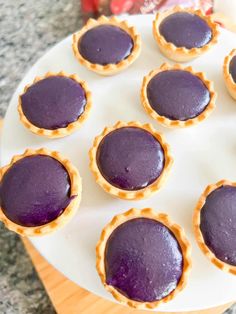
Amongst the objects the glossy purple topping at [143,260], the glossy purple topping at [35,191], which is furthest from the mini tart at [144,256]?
the glossy purple topping at [35,191]

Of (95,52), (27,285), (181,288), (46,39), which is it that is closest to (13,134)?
(95,52)

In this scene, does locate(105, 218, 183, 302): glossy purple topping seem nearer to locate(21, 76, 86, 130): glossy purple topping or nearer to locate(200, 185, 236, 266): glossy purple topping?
locate(200, 185, 236, 266): glossy purple topping

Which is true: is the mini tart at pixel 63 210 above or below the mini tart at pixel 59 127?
below

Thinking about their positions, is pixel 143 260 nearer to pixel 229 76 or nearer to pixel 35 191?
pixel 35 191

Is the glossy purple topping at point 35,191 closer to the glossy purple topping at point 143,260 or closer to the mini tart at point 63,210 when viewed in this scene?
the mini tart at point 63,210

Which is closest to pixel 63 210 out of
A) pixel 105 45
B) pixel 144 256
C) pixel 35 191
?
pixel 35 191

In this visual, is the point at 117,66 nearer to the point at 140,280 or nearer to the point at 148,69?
the point at 148,69
